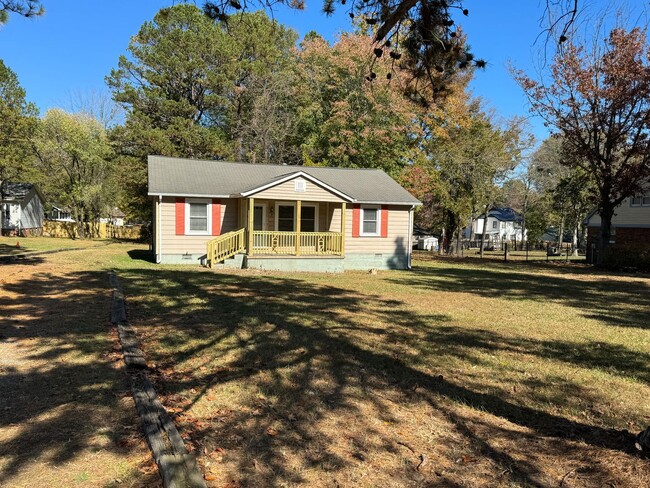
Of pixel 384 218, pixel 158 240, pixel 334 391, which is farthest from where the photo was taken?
pixel 384 218

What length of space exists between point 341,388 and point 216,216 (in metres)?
13.7

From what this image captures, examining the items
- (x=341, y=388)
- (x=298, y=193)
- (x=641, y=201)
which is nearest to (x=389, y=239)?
(x=298, y=193)

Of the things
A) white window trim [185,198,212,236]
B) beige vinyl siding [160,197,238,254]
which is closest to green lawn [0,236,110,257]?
beige vinyl siding [160,197,238,254]

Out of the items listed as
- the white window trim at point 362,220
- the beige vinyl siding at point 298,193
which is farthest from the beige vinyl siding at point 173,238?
the white window trim at point 362,220

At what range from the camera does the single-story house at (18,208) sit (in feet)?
110

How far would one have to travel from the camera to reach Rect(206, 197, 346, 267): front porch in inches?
648

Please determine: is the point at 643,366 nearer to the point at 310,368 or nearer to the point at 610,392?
the point at 610,392

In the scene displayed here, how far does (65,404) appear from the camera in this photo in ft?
13.0

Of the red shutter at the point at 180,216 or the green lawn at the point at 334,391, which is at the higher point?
the red shutter at the point at 180,216

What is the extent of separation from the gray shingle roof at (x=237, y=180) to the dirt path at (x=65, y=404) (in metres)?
9.58

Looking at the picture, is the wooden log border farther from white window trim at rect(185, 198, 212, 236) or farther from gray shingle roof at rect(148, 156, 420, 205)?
gray shingle roof at rect(148, 156, 420, 205)

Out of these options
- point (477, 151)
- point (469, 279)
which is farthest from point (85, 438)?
point (477, 151)

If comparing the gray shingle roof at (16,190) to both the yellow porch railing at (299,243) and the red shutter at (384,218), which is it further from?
the red shutter at (384,218)

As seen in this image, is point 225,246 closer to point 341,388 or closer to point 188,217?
point 188,217
